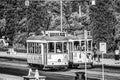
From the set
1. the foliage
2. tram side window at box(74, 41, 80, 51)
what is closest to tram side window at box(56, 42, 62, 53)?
tram side window at box(74, 41, 80, 51)

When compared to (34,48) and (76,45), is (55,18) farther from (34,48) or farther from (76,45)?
(34,48)

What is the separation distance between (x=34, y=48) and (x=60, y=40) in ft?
11.7

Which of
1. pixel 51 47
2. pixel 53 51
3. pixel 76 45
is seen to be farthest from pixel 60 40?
pixel 76 45

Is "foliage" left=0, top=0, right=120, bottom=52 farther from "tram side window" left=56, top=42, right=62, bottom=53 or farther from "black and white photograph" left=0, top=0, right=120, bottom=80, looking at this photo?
"tram side window" left=56, top=42, right=62, bottom=53

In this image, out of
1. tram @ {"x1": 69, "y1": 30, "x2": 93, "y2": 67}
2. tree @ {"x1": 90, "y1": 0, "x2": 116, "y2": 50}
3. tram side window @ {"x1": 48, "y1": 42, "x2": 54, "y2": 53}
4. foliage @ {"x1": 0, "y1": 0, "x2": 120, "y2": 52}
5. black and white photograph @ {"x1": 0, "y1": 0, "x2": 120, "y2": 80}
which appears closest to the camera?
black and white photograph @ {"x1": 0, "y1": 0, "x2": 120, "y2": 80}

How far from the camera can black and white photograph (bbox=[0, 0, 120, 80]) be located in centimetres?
3966

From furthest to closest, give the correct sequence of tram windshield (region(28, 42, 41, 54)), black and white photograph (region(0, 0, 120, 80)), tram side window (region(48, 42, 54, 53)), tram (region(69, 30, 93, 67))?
tram (region(69, 30, 93, 67)) → tram windshield (region(28, 42, 41, 54)) → tram side window (region(48, 42, 54, 53)) → black and white photograph (region(0, 0, 120, 80))

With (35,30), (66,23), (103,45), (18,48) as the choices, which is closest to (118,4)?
(66,23)

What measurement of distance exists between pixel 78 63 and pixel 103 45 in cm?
1389

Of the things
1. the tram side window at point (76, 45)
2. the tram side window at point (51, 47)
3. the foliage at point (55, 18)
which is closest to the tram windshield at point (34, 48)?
the tram side window at point (51, 47)

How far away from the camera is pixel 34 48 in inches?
1676

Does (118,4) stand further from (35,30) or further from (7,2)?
(7,2)

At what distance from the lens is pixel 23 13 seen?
82.1 meters

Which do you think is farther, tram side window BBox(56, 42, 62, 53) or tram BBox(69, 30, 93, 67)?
tram BBox(69, 30, 93, 67)
